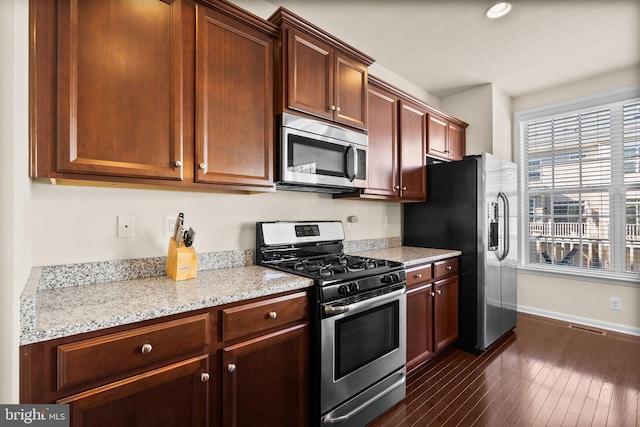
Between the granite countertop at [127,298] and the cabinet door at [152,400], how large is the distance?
8.7 inches

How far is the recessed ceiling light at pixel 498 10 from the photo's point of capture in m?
2.24

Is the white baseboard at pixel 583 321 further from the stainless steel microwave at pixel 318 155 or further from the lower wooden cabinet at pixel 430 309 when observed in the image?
the stainless steel microwave at pixel 318 155

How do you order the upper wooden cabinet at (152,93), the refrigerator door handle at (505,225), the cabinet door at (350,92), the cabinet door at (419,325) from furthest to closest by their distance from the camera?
the refrigerator door handle at (505,225) < the cabinet door at (419,325) < the cabinet door at (350,92) < the upper wooden cabinet at (152,93)

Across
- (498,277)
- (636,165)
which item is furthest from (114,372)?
(636,165)

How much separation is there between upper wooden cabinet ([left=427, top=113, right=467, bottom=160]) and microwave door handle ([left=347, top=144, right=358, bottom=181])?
130cm

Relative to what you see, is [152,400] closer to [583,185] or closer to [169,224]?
[169,224]

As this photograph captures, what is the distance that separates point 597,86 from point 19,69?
15.7 feet

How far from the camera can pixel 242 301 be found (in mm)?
1378

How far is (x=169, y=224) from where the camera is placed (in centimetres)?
175

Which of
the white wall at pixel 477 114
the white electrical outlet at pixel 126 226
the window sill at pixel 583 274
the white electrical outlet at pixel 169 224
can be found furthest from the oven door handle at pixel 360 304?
the window sill at pixel 583 274

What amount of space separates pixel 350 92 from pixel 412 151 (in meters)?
1.04

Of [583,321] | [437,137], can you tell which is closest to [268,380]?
[437,137]

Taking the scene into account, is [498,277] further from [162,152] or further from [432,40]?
[162,152]

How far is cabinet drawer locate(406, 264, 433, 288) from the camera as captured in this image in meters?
2.33
